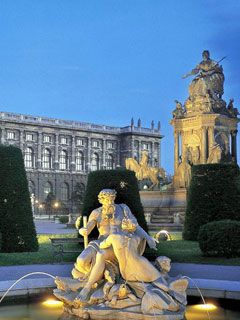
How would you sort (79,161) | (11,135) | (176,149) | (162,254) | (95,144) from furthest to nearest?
(95,144) → (79,161) → (11,135) → (176,149) → (162,254)

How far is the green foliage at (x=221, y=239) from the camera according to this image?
11883 mm

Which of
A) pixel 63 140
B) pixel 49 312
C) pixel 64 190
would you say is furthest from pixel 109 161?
pixel 49 312

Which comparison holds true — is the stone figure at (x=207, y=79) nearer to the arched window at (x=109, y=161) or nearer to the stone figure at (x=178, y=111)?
the stone figure at (x=178, y=111)

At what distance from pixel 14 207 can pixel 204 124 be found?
12.5 metres

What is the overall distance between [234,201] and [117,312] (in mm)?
10346

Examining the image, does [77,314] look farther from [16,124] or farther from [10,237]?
[16,124]

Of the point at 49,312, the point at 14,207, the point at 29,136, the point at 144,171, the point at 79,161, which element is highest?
the point at 29,136

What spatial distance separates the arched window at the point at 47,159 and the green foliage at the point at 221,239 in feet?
243

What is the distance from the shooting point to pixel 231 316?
6492 mm

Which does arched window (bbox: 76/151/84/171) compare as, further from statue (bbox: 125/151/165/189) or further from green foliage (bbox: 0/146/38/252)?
green foliage (bbox: 0/146/38/252)

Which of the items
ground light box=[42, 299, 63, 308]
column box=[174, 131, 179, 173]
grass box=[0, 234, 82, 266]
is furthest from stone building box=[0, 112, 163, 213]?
ground light box=[42, 299, 63, 308]

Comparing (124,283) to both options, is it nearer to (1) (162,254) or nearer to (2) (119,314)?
(2) (119,314)

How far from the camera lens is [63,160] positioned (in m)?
87.9

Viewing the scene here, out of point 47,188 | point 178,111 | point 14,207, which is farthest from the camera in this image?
point 47,188
